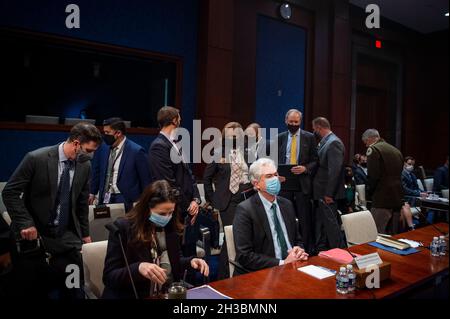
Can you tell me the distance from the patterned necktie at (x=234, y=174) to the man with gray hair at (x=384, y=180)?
1447mm

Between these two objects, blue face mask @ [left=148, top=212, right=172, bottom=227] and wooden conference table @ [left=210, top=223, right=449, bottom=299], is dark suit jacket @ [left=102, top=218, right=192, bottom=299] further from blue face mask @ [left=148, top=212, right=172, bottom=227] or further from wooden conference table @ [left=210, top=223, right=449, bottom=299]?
wooden conference table @ [left=210, top=223, right=449, bottom=299]

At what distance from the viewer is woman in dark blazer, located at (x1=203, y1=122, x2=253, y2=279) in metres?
3.29

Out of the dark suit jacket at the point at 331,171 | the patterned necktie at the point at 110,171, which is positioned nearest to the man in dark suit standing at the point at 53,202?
the patterned necktie at the point at 110,171

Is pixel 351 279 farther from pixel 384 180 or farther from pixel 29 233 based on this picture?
pixel 384 180

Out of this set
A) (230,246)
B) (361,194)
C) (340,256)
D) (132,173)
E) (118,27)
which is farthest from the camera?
(361,194)

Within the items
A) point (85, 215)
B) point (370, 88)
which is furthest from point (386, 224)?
point (370, 88)

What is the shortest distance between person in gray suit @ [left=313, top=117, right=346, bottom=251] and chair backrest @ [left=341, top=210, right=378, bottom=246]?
0.78 meters

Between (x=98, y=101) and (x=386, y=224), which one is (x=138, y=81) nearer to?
(x=98, y=101)

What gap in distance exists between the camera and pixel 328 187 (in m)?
3.81

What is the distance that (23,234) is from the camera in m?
2.12

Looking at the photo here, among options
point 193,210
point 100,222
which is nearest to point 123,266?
point 100,222

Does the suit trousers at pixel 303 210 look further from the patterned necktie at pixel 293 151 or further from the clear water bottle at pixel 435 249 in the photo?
the clear water bottle at pixel 435 249

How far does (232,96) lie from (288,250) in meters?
3.31

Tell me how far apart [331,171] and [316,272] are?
6.99 ft
